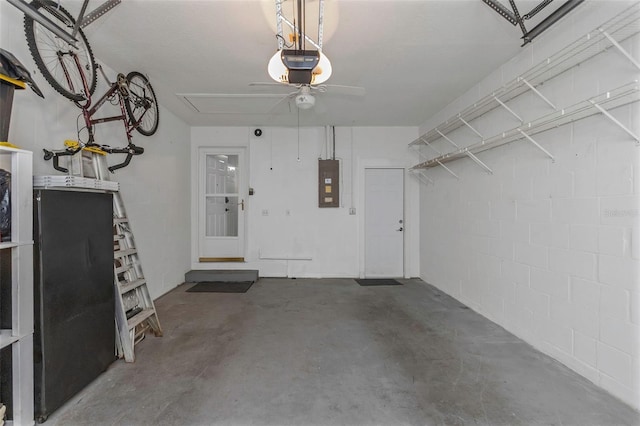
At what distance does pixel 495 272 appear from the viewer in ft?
9.16

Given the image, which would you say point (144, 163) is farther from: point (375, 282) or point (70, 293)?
point (375, 282)

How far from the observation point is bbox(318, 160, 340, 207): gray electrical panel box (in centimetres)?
459

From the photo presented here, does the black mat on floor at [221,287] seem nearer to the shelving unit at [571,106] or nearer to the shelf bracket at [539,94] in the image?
the shelving unit at [571,106]

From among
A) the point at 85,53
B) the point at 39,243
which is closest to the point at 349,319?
the point at 39,243

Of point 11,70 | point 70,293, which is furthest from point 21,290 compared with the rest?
point 11,70

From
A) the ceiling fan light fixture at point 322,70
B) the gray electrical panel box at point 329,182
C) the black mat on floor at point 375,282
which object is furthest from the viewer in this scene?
the gray electrical panel box at point 329,182

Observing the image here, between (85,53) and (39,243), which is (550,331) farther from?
(85,53)

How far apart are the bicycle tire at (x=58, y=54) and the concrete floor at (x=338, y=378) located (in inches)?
89.2

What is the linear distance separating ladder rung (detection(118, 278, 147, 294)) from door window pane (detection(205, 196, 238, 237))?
245cm

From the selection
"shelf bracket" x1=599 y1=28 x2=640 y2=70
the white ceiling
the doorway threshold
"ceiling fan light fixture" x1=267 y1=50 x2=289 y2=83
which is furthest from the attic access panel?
the doorway threshold

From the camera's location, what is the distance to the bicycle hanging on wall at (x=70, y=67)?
5.71 ft

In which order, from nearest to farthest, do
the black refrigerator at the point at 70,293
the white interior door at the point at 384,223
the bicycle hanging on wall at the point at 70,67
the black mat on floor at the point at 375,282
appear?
the black refrigerator at the point at 70,293
the bicycle hanging on wall at the point at 70,67
the black mat on floor at the point at 375,282
the white interior door at the point at 384,223

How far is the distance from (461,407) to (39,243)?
2717mm

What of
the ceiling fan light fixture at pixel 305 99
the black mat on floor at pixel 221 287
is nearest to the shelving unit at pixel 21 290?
the ceiling fan light fixture at pixel 305 99
